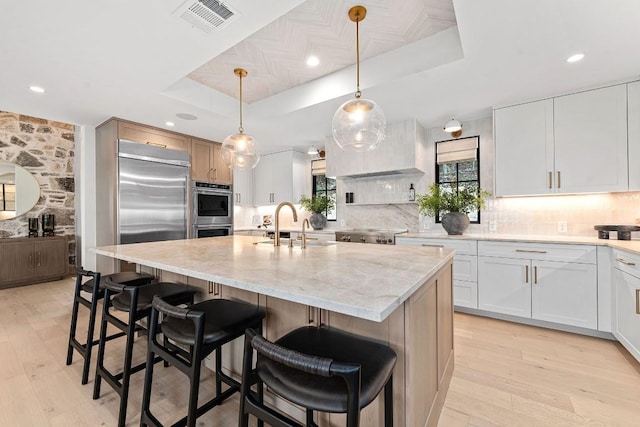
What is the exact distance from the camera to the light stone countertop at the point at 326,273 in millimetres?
900

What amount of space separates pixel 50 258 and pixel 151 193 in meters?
2.44

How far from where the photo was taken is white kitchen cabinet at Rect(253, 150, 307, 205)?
520 cm

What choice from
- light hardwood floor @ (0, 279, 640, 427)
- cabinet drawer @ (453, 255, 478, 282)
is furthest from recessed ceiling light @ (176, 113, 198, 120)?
cabinet drawer @ (453, 255, 478, 282)

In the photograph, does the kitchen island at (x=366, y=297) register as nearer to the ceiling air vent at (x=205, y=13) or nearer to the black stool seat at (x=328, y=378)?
the black stool seat at (x=328, y=378)

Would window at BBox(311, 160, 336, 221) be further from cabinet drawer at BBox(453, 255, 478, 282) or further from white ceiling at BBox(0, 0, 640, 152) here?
cabinet drawer at BBox(453, 255, 478, 282)

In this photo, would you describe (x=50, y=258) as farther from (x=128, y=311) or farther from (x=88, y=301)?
(x=128, y=311)

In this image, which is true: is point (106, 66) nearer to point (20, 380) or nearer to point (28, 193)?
point (20, 380)

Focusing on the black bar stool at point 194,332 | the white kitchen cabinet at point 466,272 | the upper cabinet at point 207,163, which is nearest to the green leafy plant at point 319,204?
the upper cabinet at point 207,163

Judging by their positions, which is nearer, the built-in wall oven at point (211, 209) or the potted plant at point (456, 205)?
the potted plant at point (456, 205)

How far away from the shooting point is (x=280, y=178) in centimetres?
536

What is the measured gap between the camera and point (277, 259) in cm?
163

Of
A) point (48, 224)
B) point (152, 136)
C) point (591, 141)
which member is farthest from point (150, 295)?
point (48, 224)

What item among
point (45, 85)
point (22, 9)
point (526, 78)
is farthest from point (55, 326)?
point (526, 78)

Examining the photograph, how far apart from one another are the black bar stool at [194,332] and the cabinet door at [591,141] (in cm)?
331
